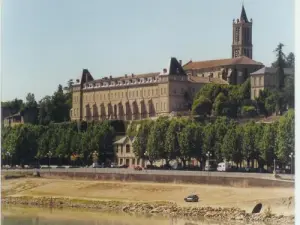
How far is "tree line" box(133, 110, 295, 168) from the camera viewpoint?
1914 cm

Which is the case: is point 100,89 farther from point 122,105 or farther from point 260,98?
point 260,98

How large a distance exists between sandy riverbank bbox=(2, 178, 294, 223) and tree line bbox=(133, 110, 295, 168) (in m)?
1.48

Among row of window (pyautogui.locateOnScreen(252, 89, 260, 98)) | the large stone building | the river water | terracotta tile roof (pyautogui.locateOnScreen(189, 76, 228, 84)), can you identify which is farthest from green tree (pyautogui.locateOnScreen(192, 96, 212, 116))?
the river water

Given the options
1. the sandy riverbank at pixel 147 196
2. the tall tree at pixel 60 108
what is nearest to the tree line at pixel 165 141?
the sandy riverbank at pixel 147 196

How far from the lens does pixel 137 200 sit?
1831 centimetres

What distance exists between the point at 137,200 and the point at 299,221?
12124 mm

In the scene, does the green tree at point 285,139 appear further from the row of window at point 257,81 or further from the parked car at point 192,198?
the row of window at point 257,81

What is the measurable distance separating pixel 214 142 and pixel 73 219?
7018 millimetres

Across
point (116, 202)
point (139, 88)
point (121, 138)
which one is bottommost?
point (116, 202)

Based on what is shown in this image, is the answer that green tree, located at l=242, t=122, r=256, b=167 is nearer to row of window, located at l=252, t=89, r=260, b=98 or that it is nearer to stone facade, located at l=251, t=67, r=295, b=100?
stone facade, located at l=251, t=67, r=295, b=100

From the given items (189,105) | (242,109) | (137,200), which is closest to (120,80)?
(189,105)

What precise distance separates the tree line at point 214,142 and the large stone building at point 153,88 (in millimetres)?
8117

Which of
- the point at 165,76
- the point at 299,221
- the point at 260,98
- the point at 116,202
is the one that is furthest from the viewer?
the point at 165,76

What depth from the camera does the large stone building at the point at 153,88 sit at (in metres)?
33.9
